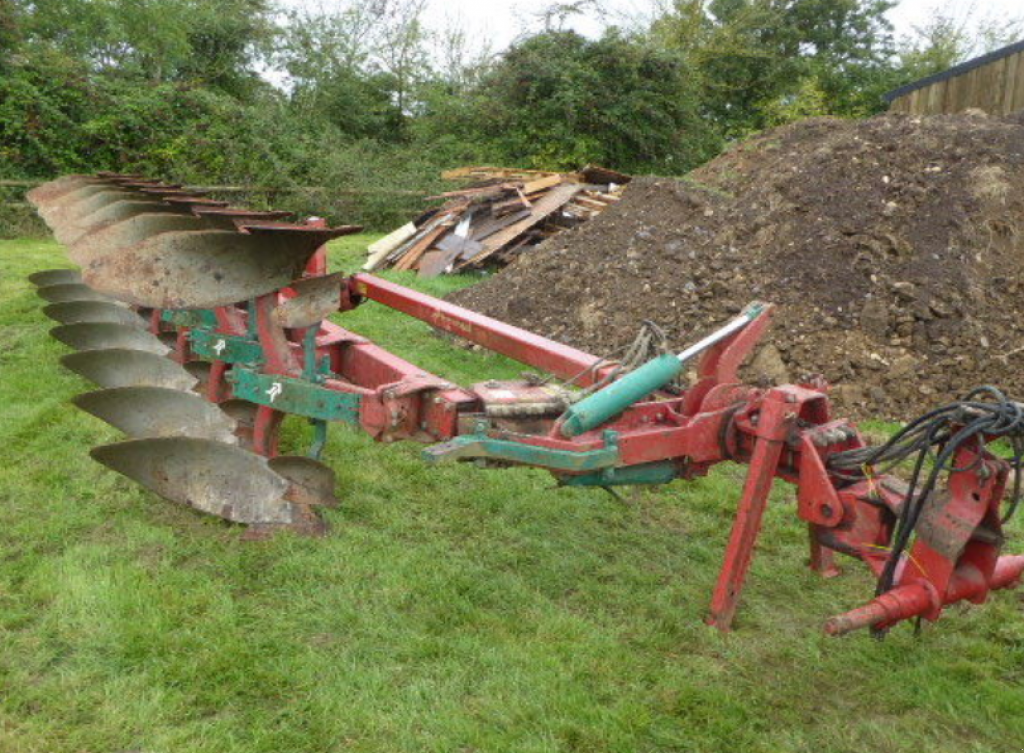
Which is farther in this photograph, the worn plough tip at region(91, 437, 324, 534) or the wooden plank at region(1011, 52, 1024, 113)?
the wooden plank at region(1011, 52, 1024, 113)

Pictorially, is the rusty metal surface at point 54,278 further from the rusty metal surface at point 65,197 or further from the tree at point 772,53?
the tree at point 772,53

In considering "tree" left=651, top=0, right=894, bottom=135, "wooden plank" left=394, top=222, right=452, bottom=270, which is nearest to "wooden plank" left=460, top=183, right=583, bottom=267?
"wooden plank" left=394, top=222, right=452, bottom=270

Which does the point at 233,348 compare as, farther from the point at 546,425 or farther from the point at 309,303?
the point at 546,425

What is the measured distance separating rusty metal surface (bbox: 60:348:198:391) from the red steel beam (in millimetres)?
1043

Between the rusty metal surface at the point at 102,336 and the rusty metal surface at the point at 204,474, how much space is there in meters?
1.98

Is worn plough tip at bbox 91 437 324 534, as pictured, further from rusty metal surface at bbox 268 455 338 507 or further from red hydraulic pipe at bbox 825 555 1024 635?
red hydraulic pipe at bbox 825 555 1024 635

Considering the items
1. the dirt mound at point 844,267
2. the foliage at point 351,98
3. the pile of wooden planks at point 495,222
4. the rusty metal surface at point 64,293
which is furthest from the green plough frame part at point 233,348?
the foliage at point 351,98

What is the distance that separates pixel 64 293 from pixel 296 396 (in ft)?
13.8

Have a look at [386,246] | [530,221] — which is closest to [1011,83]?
[530,221]

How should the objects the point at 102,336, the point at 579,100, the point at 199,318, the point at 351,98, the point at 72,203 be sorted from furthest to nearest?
the point at 351,98 < the point at 579,100 < the point at 102,336 < the point at 72,203 < the point at 199,318

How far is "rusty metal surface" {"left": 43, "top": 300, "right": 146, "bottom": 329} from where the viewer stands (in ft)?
18.9

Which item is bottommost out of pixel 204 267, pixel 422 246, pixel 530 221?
pixel 422 246

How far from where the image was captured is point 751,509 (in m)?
2.75

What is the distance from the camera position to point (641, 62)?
17219 millimetres
